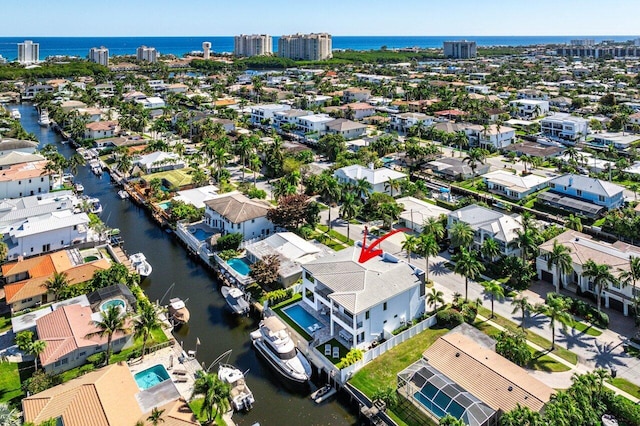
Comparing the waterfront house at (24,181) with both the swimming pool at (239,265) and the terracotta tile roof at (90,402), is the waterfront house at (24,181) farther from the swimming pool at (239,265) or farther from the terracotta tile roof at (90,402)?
the terracotta tile roof at (90,402)

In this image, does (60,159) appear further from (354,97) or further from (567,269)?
(354,97)

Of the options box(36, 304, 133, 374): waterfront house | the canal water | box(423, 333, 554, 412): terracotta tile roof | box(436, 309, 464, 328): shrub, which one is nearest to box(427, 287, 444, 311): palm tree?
box(436, 309, 464, 328): shrub

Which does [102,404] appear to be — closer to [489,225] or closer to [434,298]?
[434,298]

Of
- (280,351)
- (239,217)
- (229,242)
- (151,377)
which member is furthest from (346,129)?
(151,377)

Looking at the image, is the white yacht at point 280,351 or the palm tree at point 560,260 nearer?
the white yacht at point 280,351

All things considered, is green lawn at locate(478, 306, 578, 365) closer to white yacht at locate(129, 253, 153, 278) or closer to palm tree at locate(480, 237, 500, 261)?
palm tree at locate(480, 237, 500, 261)

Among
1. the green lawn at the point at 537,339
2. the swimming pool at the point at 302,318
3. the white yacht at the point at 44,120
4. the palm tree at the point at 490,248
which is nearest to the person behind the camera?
the green lawn at the point at 537,339

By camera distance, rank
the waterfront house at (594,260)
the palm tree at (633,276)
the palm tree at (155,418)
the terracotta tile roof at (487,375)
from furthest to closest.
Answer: the waterfront house at (594,260), the palm tree at (633,276), the terracotta tile roof at (487,375), the palm tree at (155,418)

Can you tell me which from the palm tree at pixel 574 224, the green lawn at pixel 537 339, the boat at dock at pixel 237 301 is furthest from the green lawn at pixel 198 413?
the palm tree at pixel 574 224
